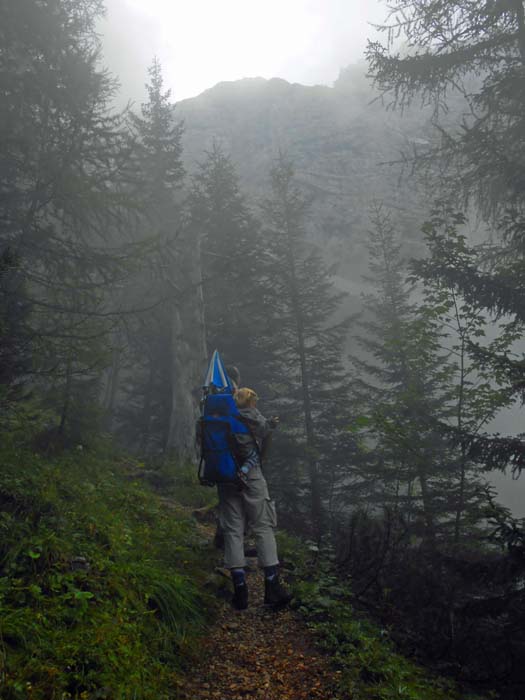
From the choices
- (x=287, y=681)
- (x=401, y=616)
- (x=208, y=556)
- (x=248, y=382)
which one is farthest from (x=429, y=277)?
(x=248, y=382)

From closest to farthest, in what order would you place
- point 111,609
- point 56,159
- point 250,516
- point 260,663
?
point 111,609
point 260,663
point 250,516
point 56,159

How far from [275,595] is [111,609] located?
6.29ft

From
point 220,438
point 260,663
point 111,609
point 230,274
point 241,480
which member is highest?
point 230,274

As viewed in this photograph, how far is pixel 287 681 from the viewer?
3.65 m

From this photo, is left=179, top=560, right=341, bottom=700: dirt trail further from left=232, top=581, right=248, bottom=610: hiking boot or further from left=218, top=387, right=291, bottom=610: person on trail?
left=218, top=387, right=291, bottom=610: person on trail

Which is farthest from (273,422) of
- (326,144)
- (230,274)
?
(326,144)

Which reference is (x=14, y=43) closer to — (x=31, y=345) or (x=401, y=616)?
(x=31, y=345)

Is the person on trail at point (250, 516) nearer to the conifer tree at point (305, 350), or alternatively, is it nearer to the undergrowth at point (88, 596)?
the undergrowth at point (88, 596)

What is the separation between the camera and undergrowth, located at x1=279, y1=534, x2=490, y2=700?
347 cm

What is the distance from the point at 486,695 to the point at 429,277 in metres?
5.79

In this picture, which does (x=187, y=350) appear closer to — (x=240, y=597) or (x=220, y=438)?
(x=220, y=438)

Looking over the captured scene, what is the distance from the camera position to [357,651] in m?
3.99

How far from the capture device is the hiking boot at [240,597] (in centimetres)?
490

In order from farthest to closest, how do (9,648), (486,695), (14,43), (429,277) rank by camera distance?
(14,43) < (429,277) < (486,695) < (9,648)
